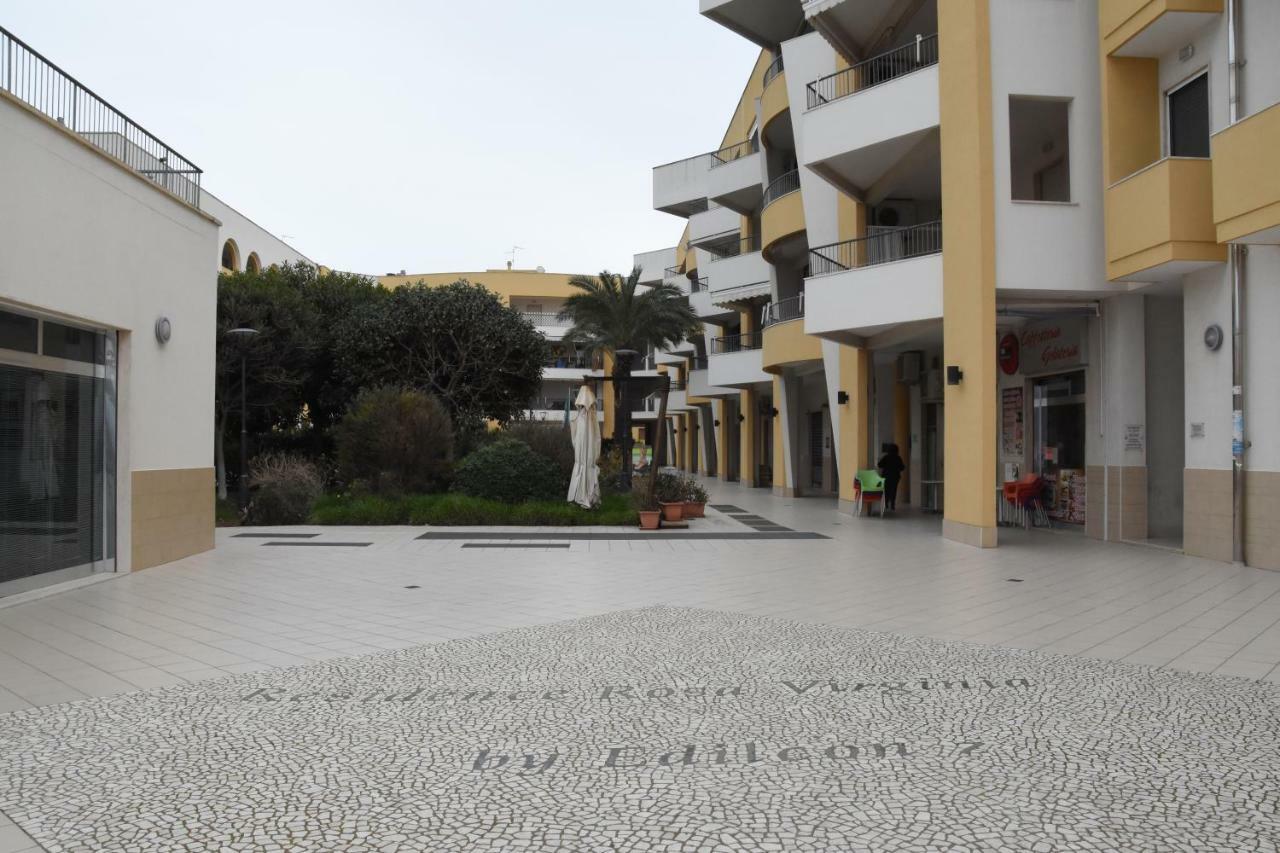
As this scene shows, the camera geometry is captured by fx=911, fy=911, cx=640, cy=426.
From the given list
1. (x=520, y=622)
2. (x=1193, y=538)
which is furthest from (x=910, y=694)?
(x=1193, y=538)

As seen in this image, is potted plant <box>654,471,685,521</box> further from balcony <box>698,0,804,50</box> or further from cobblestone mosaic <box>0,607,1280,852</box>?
balcony <box>698,0,804,50</box>

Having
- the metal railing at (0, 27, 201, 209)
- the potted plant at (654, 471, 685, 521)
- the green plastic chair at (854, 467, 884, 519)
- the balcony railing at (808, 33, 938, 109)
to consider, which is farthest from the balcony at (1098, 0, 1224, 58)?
the metal railing at (0, 27, 201, 209)

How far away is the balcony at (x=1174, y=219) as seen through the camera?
40.7 feet

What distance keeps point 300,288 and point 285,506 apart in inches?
556

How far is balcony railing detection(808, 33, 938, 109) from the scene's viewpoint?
16828mm

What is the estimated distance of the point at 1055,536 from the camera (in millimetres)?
16000

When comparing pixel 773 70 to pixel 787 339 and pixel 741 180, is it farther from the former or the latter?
pixel 787 339

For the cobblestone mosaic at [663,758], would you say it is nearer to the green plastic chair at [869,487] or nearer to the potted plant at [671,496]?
the potted plant at [671,496]

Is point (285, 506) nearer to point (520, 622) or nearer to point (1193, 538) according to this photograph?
point (520, 622)

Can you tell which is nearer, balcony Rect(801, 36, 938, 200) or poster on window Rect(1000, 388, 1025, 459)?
balcony Rect(801, 36, 938, 200)

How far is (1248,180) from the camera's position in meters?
11.0

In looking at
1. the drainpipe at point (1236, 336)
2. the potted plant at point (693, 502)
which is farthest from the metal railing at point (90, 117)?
the drainpipe at point (1236, 336)

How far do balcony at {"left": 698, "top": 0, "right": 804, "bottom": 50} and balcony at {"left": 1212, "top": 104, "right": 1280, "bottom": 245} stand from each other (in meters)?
15.7

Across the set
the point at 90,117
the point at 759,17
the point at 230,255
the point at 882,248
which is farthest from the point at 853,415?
the point at 230,255
